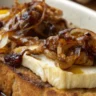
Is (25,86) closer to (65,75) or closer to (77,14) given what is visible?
(65,75)

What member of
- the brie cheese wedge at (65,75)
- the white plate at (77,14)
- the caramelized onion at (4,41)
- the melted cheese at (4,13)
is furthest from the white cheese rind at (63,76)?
the white plate at (77,14)

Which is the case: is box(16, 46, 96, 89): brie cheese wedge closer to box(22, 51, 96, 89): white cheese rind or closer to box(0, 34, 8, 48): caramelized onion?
box(22, 51, 96, 89): white cheese rind

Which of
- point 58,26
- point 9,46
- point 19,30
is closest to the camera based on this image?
point 9,46

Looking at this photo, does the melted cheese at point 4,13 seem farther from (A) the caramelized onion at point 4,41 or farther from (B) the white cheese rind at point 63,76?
(B) the white cheese rind at point 63,76

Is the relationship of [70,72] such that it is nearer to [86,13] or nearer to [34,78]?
[34,78]

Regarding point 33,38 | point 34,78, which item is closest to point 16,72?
point 34,78

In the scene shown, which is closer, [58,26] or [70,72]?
[70,72]

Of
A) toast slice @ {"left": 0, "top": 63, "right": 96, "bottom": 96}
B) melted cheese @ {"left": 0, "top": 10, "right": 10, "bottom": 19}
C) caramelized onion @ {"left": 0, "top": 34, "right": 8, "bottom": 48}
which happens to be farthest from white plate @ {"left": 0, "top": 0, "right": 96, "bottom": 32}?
toast slice @ {"left": 0, "top": 63, "right": 96, "bottom": 96}
